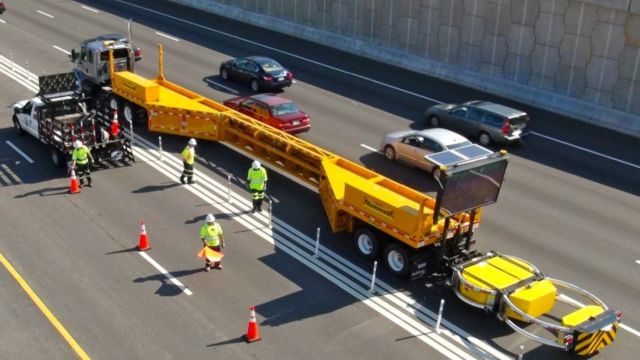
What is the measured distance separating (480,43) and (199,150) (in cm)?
1688

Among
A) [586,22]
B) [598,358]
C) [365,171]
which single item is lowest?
[598,358]

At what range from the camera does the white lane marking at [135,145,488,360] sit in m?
15.9

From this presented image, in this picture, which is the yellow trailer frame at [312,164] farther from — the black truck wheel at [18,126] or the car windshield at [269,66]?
the car windshield at [269,66]

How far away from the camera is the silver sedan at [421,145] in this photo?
24.9 metres

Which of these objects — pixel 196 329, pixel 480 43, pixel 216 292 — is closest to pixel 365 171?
pixel 216 292

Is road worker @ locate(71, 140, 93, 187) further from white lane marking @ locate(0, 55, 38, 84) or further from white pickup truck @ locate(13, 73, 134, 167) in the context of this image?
white lane marking @ locate(0, 55, 38, 84)

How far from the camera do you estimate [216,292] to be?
17.3 meters

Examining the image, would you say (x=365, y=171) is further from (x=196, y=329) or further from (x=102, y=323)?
(x=102, y=323)

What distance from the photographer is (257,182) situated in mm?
20953

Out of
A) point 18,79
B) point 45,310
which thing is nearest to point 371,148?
point 45,310

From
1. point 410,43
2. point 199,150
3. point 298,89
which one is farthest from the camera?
point 410,43

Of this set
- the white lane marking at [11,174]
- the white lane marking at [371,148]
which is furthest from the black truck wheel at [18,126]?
the white lane marking at [371,148]

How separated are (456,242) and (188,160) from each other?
9.59m

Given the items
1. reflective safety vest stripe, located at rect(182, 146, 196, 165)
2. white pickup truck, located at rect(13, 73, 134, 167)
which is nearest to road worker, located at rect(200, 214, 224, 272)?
reflective safety vest stripe, located at rect(182, 146, 196, 165)
